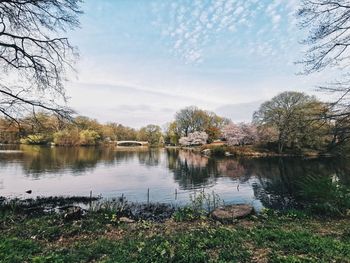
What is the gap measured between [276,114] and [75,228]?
56.5 meters

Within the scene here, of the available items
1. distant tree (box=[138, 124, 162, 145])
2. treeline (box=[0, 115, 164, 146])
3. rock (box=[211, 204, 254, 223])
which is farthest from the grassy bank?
distant tree (box=[138, 124, 162, 145])

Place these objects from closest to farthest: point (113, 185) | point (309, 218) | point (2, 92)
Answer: point (2, 92), point (309, 218), point (113, 185)

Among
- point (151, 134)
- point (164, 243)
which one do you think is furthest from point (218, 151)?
point (151, 134)

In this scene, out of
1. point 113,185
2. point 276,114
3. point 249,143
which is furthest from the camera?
point 249,143

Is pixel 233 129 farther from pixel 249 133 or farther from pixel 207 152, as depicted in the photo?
pixel 207 152

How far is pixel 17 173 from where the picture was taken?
29.2m

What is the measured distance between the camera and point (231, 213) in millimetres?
A: 11445

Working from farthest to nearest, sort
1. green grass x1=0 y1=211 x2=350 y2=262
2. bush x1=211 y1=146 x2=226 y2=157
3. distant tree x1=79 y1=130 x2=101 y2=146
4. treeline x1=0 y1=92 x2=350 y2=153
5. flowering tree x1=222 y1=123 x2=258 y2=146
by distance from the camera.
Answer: distant tree x1=79 y1=130 x2=101 y2=146 → flowering tree x1=222 y1=123 x2=258 y2=146 → bush x1=211 y1=146 x2=226 y2=157 → treeline x1=0 y1=92 x2=350 y2=153 → green grass x1=0 y1=211 x2=350 y2=262

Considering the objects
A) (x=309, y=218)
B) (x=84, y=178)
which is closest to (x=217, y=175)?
(x=84, y=178)

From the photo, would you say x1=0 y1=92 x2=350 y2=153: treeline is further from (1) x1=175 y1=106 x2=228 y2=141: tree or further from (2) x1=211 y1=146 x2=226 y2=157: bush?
(2) x1=211 y1=146 x2=226 y2=157: bush

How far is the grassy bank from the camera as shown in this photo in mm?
5906

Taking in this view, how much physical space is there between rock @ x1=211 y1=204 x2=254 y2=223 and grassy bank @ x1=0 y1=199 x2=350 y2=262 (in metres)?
0.66

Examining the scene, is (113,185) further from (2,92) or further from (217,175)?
(2,92)

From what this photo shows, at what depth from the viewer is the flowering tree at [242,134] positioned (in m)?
69.1
